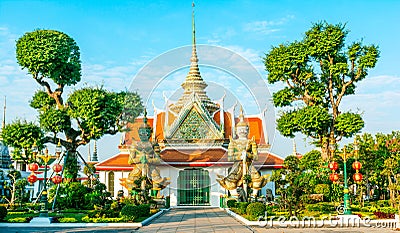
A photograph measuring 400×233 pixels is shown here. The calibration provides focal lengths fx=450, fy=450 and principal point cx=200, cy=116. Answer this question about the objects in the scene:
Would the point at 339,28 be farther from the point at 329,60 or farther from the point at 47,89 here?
the point at 47,89

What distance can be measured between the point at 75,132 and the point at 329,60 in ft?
43.9

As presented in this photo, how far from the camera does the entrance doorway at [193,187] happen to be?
27156 mm

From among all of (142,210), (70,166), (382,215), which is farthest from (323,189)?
(70,166)

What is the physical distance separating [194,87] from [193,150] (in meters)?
7.34

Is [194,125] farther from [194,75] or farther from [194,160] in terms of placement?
[194,75]

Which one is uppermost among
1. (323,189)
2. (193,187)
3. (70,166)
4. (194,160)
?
(194,160)

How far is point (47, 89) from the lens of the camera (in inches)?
891

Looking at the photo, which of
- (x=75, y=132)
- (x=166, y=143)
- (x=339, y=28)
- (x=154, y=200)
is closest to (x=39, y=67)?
(x=75, y=132)

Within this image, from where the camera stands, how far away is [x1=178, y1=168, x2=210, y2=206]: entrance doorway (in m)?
27.2

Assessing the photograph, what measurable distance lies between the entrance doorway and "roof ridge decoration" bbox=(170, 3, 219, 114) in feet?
20.7

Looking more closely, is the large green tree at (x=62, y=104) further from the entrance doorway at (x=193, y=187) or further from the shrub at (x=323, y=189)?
the shrub at (x=323, y=189)

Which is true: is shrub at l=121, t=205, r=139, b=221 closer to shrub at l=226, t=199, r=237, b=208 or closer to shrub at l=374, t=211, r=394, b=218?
shrub at l=226, t=199, r=237, b=208

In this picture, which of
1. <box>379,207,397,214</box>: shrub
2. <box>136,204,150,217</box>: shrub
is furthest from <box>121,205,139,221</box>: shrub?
<box>379,207,397,214</box>: shrub

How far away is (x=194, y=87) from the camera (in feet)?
114
